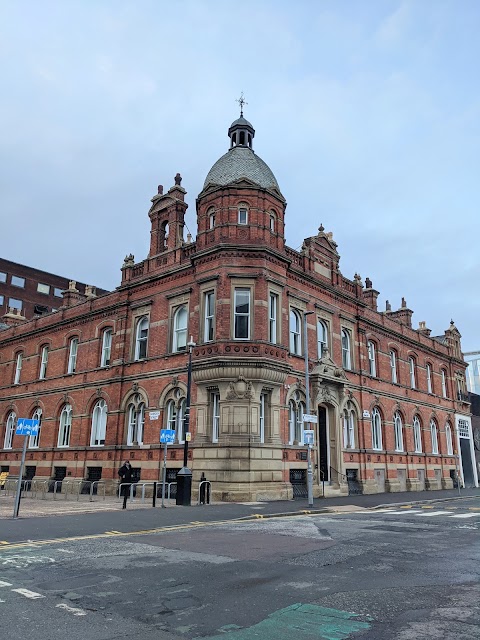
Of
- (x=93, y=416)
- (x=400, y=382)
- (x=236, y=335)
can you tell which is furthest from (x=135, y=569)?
(x=400, y=382)

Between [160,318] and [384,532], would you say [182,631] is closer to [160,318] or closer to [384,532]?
[384,532]

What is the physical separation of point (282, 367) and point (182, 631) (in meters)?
19.3

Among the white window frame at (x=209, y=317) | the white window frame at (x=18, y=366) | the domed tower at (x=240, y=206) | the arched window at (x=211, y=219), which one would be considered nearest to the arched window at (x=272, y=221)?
the domed tower at (x=240, y=206)

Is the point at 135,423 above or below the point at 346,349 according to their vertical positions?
below

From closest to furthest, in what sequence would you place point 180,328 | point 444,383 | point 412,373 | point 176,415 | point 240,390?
point 240,390, point 176,415, point 180,328, point 412,373, point 444,383

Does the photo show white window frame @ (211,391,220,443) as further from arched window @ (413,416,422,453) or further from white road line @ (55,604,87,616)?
arched window @ (413,416,422,453)

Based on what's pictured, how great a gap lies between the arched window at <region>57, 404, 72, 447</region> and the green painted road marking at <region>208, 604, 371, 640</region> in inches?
1148

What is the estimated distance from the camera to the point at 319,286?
30.1 meters

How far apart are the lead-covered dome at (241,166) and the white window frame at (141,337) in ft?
27.1

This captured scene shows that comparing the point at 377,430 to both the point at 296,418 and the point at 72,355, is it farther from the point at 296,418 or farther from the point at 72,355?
the point at 72,355

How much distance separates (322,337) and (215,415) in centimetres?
881

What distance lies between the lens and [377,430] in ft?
111

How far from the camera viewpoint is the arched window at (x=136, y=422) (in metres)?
28.3

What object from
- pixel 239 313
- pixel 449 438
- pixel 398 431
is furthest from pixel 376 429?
pixel 239 313
